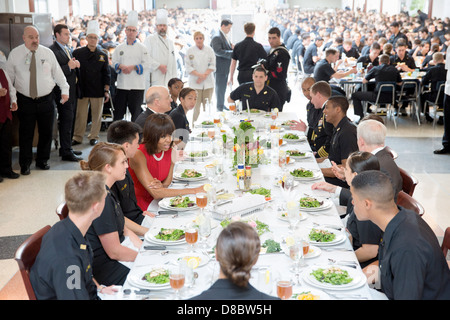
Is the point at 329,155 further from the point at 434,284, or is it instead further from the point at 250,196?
the point at 434,284

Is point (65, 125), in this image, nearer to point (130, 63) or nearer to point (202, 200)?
point (130, 63)

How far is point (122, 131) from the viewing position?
10.8 feet

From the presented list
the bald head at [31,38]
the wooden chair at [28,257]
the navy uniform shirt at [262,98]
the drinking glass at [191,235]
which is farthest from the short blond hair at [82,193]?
the navy uniform shirt at [262,98]

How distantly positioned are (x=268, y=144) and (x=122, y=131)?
1.44 m

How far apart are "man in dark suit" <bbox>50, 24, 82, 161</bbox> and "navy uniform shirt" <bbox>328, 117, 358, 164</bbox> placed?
340 centimetres

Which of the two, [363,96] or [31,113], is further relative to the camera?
[363,96]

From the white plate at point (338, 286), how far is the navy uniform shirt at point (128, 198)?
4.34 ft

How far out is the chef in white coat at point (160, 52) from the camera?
7781 millimetres

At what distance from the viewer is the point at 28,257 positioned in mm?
2062

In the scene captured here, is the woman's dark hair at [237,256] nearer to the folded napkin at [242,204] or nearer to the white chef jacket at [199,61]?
the folded napkin at [242,204]

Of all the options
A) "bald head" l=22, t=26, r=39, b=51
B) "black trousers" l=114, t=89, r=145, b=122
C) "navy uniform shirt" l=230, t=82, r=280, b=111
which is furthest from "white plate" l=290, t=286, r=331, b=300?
"black trousers" l=114, t=89, r=145, b=122

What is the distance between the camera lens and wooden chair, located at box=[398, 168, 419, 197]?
313 cm
